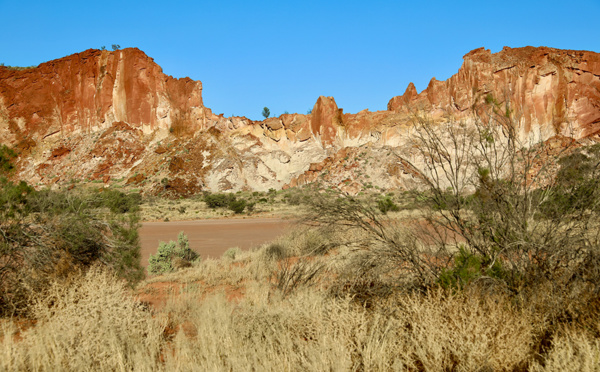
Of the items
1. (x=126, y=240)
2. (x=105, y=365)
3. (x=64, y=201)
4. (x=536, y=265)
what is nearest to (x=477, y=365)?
(x=536, y=265)

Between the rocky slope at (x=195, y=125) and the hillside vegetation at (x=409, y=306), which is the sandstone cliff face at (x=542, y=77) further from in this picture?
the hillside vegetation at (x=409, y=306)

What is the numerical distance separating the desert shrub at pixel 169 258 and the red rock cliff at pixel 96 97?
5178 cm

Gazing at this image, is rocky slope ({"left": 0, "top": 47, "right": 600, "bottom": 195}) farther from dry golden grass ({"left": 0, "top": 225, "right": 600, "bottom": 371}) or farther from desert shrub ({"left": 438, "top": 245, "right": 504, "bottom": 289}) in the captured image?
dry golden grass ({"left": 0, "top": 225, "right": 600, "bottom": 371})

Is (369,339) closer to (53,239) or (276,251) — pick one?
(53,239)

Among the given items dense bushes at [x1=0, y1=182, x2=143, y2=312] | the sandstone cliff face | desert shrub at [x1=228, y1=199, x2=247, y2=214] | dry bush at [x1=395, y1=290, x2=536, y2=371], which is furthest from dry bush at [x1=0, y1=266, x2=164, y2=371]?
the sandstone cliff face

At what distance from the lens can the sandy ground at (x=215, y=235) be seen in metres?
17.4

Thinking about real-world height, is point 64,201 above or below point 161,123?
below

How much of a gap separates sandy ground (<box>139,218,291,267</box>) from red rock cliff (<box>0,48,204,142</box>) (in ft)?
125

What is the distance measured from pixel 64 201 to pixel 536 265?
7694 mm

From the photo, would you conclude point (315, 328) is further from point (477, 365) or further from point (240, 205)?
point (240, 205)

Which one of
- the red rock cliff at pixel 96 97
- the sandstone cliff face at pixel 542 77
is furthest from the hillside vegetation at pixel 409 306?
the red rock cliff at pixel 96 97

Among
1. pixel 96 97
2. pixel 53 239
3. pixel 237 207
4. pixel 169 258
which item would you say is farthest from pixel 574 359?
pixel 96 97

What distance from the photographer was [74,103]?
63.7m

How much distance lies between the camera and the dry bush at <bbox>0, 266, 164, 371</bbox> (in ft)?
13.5
